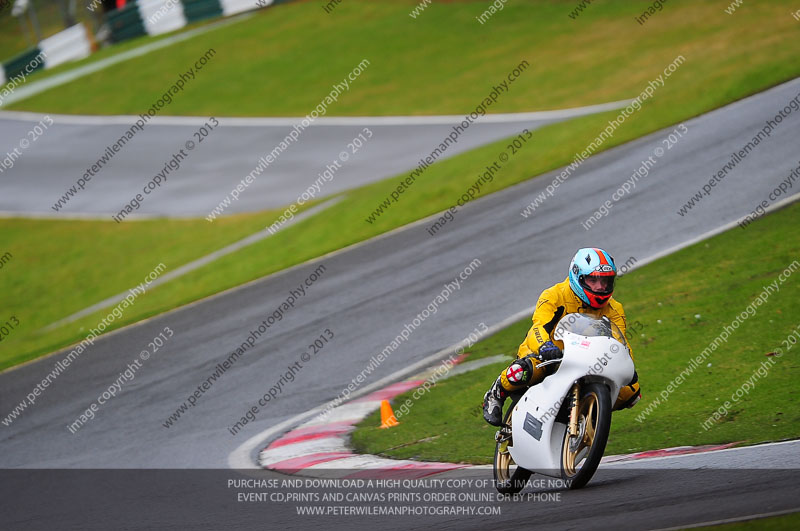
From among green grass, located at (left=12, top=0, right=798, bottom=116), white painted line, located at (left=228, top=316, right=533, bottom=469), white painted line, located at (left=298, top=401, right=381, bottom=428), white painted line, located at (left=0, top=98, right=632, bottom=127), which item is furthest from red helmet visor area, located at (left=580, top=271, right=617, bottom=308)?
white painted line, located at (left=0, top=98, right=632, bottom=127)

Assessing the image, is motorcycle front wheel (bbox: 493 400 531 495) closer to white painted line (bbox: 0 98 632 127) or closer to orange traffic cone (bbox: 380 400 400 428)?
orange traffic cone (bbox: 380 400 400 428)

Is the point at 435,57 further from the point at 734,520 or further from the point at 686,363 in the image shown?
the point at 734,520

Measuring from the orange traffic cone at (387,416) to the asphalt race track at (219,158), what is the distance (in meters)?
13.3

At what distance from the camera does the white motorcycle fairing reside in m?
6.79

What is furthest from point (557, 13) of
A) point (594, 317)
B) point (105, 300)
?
point (594, 317)

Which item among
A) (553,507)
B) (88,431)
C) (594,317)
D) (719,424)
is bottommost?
(88,431)

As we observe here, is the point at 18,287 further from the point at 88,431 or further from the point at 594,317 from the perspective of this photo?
the point at 594,317

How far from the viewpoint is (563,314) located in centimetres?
756

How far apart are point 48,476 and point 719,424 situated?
21.7ft

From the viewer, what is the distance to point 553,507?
653 centimetres

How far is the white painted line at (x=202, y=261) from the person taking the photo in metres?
19.0

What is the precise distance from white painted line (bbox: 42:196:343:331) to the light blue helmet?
13.6 meters

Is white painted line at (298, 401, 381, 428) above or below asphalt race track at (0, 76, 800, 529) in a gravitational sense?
above

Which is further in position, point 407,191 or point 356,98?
point 356,98
